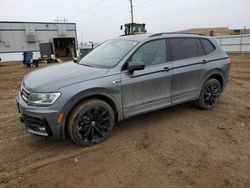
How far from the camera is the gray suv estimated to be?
312 centimetres

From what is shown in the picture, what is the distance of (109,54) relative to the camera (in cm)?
412

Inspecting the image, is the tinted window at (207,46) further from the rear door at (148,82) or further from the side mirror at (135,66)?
the side mirror at (135,66)

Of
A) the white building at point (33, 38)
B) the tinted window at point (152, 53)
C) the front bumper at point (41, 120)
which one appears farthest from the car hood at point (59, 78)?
the white building at point (33, 38)

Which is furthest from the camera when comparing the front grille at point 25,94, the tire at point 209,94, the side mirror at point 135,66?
the tire at point 209,94

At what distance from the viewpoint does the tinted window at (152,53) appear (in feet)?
12.7

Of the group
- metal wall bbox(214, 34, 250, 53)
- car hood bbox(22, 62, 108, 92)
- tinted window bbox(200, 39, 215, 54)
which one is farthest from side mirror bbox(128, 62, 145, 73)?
metal wall bbox(214, 34, 250, 53)

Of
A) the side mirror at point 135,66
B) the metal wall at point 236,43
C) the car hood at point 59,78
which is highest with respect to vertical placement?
the metal wall at point 236,43

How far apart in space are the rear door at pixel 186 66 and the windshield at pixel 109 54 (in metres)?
0.96

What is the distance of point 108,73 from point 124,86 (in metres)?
0.35

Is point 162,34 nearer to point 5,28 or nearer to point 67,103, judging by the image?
point 67,103

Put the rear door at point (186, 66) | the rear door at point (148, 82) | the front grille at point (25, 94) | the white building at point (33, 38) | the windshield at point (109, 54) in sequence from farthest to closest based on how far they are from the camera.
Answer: the white building at point (33, 38) < the rear door at point (186, 66) < the windshield at point (109, 54) < the rear door at point (148, 82) < the front grille at point (25, 94)

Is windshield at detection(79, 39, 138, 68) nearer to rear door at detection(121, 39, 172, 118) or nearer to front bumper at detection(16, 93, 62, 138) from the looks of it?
rear door at detection(121, 39, 172, 118)

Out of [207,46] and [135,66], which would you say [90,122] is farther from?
[207,46]

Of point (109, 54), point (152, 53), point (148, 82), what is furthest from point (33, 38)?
point (148, 82)
